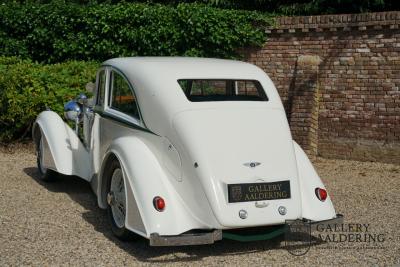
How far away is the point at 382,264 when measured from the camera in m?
5.48

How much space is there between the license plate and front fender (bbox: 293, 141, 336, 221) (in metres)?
0.34

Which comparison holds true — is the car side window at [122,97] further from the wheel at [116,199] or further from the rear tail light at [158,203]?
the rear tail light at [158,203]

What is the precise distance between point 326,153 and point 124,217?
589 centimetres

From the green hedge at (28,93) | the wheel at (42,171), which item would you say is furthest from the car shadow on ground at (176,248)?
the green hedge at (28,93)

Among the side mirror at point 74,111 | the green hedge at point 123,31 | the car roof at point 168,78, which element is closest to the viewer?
the car roof at point 168,78

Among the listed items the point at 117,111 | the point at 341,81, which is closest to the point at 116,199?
the point at 117,111

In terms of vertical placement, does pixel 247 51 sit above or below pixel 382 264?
above

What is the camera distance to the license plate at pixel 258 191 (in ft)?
17.7

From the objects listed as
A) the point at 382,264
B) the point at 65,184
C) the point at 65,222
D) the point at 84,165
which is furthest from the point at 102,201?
the point at 382,264

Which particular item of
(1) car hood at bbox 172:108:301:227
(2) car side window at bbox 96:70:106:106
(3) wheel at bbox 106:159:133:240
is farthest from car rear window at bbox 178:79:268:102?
(2) car side window at bbox 96:70:106:106

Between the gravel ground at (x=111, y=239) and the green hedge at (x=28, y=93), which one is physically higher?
the green hedge at (x=28, y=93)

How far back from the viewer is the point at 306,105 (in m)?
11.0

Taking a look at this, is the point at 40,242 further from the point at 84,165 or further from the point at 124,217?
the point at 84,165

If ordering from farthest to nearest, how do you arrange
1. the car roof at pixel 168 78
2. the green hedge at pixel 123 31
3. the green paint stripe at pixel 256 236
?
the green hedge at pixel 123 31
the car roof at pixel 168 78
the green paint stripe at pixel 256 236
